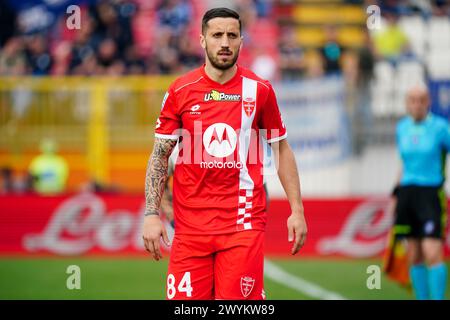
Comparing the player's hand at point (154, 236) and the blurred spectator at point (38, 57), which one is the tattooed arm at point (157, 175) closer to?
the player's hand at point (154, 236)

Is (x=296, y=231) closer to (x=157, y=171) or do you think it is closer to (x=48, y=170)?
(x=157, y=171)

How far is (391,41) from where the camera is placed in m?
18.1

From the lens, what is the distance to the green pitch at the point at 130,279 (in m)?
11.5

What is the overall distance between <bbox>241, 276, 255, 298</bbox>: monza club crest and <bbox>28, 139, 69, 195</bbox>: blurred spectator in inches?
440

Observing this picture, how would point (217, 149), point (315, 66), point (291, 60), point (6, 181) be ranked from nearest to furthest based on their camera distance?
point (217, 149) → point (6, 181) → point (315, 66) → point (291, 60)

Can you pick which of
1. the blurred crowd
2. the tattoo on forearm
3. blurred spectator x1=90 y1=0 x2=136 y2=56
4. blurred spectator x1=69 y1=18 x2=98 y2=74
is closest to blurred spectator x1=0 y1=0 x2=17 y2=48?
the blurred crowd

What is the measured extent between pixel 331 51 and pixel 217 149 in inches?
461

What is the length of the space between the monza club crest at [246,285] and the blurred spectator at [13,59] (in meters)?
12.8

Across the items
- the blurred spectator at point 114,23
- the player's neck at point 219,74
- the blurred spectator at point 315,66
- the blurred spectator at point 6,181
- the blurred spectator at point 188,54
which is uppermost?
the blurred spectator at point 114,23

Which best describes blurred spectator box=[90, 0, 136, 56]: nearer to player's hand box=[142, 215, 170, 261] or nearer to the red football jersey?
the red football jersey

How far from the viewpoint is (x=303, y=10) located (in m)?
20.0

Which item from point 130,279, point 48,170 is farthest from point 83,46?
point 130,279

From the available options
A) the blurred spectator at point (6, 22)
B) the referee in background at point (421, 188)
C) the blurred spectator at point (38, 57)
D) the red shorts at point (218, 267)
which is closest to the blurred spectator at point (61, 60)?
the blurred spectator at point (38, 57)

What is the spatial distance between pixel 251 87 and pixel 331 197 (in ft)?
32.6
